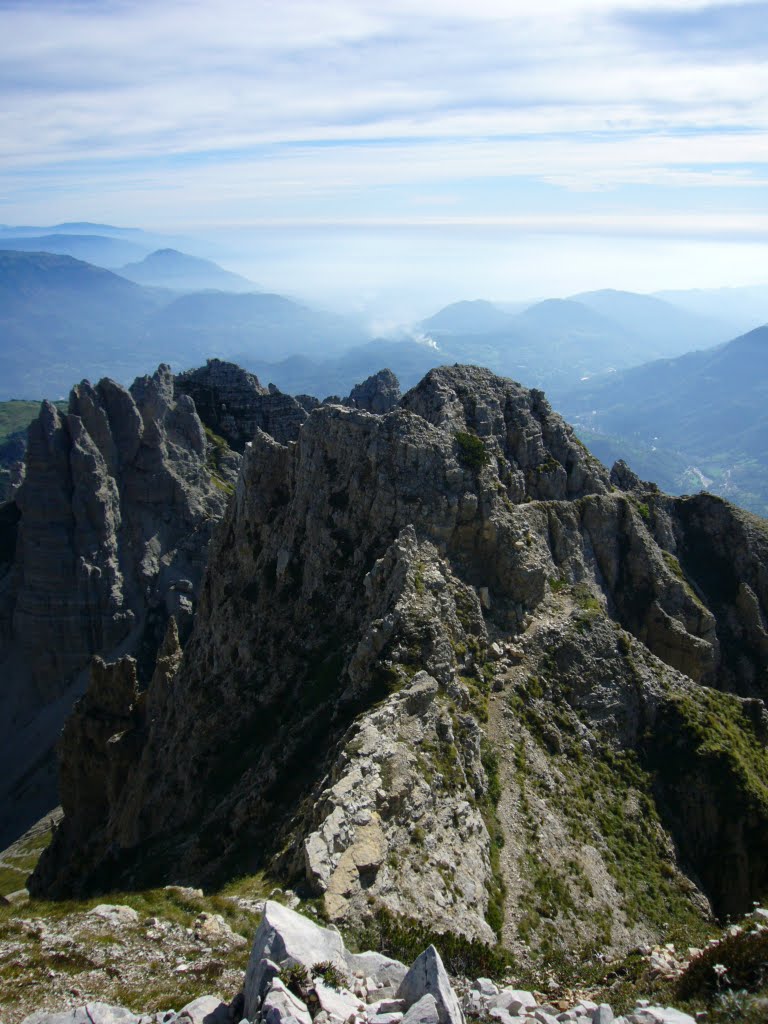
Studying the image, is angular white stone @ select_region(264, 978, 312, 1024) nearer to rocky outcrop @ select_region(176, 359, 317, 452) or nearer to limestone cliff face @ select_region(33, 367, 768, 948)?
limestone cliff face @ select_region(33, 367, 768, 948)

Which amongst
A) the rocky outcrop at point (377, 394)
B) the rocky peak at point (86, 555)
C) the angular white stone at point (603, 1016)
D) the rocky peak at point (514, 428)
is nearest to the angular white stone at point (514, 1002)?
the angular white stone at point (603, 1016)

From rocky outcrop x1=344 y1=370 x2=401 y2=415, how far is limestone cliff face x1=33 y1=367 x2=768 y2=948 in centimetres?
6754

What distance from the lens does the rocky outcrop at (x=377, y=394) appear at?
132 metres

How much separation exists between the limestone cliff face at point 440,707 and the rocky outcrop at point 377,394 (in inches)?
2659

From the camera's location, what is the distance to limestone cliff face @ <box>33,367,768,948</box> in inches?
1218

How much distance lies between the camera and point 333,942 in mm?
20359

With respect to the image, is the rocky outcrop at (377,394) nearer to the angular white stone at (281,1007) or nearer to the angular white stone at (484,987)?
the angular white stone at (484,987)

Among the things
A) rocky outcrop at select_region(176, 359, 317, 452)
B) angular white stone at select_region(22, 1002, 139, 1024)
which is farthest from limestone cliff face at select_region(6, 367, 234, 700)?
angular white stone at select_region(22, 1002, 139, 1024)

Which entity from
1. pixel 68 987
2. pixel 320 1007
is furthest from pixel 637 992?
pixel 68 987

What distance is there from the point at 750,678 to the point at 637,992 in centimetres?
4294

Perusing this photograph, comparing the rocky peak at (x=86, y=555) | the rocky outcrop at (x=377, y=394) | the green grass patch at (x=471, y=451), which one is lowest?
the rocky peak at (x=86, y=555)

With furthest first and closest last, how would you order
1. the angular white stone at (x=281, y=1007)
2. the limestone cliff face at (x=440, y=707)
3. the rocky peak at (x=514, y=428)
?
the rocky peak at (x=514, y=428)
the limestone cliff face at (x=440, y=707)
the angular white stone at (x=281, y=1007)

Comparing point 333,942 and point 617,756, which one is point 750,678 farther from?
point 333,942

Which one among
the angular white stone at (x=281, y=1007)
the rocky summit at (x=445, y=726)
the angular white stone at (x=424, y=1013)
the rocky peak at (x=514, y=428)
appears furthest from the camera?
the rocky peak at (x=514, y=428)
